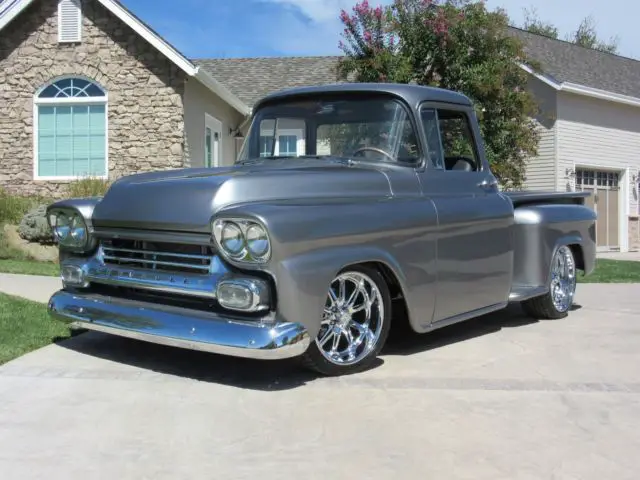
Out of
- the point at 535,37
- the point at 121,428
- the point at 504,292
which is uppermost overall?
the point at 535,37

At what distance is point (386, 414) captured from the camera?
395 cm

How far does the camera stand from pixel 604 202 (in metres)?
21.1

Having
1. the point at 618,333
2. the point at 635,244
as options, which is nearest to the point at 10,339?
the point at 618,333

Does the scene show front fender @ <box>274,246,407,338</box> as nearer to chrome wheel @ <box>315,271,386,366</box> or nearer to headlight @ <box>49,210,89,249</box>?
chrome wheel @ <box>315,271,386,366</box>

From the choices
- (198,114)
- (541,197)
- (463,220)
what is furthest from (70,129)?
(463,220)

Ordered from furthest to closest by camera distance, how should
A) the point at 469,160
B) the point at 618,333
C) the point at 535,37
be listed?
the point at 535,37
the point at 618,333
the point at 469,160

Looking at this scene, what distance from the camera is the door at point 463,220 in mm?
5316

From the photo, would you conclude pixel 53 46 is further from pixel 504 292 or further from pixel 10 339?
pixel 504 292

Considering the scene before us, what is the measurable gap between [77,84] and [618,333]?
38.9ft

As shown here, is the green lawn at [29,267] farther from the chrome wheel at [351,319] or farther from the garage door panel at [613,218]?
the garage door panel at [613,218]

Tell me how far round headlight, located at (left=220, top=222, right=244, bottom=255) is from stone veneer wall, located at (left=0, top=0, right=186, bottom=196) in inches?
413

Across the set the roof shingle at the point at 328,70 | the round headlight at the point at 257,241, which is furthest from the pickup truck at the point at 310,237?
Answer: the roof shingle at the point at 328,70

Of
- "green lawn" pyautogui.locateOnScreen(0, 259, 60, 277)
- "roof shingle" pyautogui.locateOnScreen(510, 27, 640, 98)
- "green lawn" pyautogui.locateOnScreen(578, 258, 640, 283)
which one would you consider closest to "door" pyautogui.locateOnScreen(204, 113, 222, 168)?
"green lawn" pyautogui.locateOnScreen(0, 259, 60, 277)

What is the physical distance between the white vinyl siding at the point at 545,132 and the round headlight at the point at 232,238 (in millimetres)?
16000
